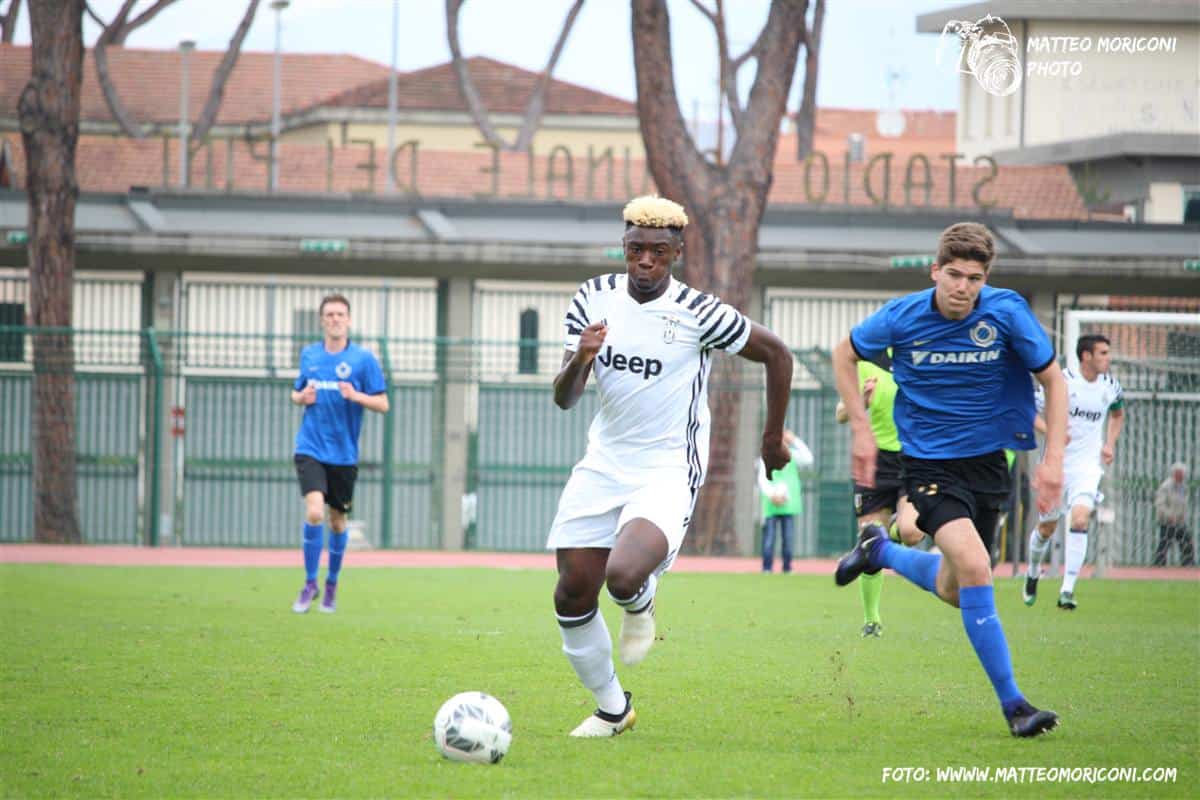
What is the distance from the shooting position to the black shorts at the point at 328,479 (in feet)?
43.0

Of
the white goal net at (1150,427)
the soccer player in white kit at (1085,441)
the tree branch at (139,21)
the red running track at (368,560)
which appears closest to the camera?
the soccer player in white kit at (1085,441)

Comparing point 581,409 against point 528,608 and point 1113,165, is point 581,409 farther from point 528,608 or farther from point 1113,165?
point 1113,165

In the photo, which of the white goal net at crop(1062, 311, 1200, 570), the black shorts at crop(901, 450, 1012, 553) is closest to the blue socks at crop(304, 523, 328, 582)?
the black shorts at crop(901, 450, 1012, 553)

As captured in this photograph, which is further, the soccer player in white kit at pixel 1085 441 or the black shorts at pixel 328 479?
the soccer player in white kit at pixel 1085 441

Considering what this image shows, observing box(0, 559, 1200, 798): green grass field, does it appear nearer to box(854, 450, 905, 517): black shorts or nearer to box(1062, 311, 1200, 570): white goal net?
box(854, 450, 905, 517): black shorts

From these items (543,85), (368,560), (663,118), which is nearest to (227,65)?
(543,85)

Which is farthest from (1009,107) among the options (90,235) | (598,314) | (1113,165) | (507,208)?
(598,314)

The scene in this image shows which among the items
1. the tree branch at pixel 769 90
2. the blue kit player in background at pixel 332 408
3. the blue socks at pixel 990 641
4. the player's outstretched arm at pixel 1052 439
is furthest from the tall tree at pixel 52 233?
the player's outstretched arm at pixel 1052 439

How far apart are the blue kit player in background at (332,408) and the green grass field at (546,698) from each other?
969mm

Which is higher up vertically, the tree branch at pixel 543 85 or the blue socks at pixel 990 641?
the tree branch at pixel 543 85

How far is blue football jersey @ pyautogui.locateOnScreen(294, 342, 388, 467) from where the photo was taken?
13203mm

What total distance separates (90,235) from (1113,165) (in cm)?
2091

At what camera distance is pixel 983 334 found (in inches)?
303

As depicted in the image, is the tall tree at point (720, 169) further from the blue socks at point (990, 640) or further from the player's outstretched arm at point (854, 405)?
the blue socks at point (990, 640)
